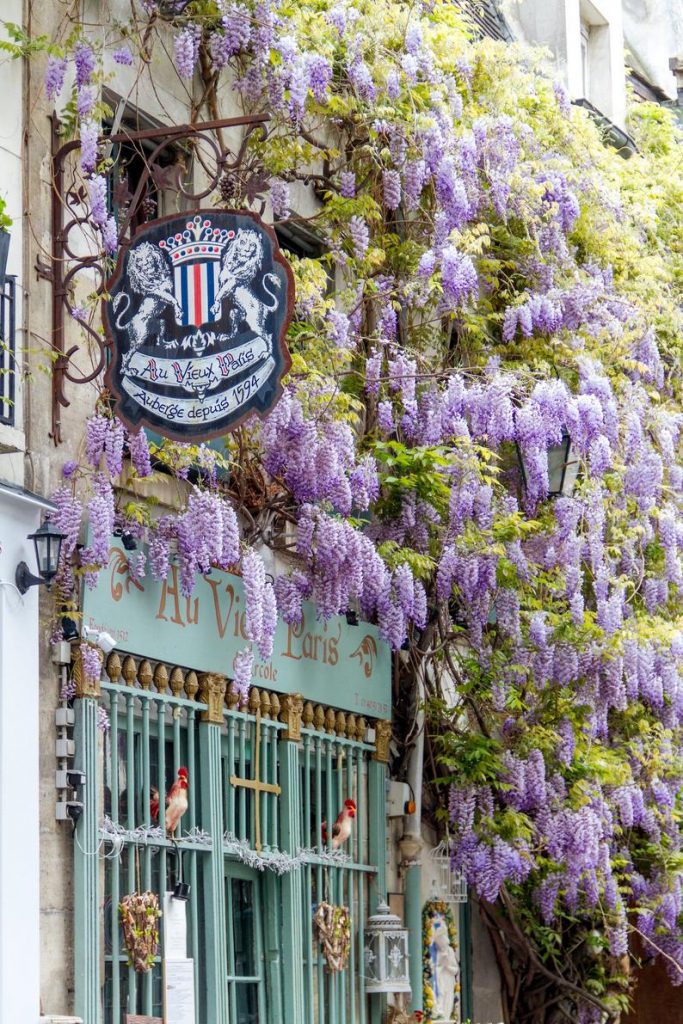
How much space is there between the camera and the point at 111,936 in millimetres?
9547

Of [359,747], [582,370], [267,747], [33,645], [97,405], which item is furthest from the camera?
[582,370]

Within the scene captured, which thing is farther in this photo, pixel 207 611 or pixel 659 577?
pixel 659 577

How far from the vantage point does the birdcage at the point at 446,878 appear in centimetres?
1332

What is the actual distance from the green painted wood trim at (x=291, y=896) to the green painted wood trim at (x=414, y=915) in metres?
1.57

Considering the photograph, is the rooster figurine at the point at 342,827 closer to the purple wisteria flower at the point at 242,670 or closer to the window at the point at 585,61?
the purple wisteria flower at the point at 242,670

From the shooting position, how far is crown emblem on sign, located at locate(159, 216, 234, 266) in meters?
9.41

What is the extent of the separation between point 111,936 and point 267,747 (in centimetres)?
212

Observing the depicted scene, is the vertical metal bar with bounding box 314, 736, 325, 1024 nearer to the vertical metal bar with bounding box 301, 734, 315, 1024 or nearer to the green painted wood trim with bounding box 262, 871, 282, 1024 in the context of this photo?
the vertical metal bar with bounding box 301, 734, 315, 1024

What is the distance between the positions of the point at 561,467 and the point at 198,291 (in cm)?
468

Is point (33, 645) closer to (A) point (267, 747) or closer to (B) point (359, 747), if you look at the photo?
(A) point (267, 747)

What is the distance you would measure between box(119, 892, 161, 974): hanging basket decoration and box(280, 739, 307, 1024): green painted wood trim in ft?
5.60

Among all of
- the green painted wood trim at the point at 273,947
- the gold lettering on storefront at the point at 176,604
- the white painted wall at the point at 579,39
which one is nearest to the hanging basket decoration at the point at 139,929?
the gold lettering on storefront at the point at 176,604

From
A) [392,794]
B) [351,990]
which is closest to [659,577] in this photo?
[392,794]

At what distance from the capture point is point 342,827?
39.3ft
